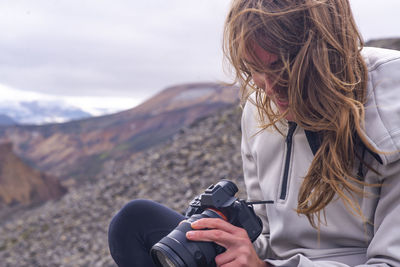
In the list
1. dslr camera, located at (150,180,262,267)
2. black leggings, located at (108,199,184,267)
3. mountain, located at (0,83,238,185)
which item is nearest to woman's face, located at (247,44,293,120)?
dslr camera, located at (150,180,262,267)

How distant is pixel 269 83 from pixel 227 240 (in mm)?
445

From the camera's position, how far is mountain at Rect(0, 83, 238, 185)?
13.7 meters

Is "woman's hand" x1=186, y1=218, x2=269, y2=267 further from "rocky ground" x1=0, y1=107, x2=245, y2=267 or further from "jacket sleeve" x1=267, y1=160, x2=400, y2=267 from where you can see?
"rocky ground" x1=0, y1=107, x2=245, y2=267

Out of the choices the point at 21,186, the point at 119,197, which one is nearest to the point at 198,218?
the point at 119,197

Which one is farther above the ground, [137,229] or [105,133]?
[137,229]

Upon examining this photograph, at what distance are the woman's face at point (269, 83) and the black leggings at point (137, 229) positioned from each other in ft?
1.94

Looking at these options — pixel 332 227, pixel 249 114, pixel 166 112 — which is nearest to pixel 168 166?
pixel 249 114

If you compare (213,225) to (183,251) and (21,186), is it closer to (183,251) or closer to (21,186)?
(183,251)

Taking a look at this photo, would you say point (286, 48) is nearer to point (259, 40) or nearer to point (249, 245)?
point (259, 40)

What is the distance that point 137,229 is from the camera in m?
1.44

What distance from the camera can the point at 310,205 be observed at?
3.64ft

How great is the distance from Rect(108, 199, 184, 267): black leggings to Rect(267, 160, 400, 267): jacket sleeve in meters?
0.58

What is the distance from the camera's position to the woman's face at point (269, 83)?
1097mm

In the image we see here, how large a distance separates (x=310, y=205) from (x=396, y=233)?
23 centimetres
